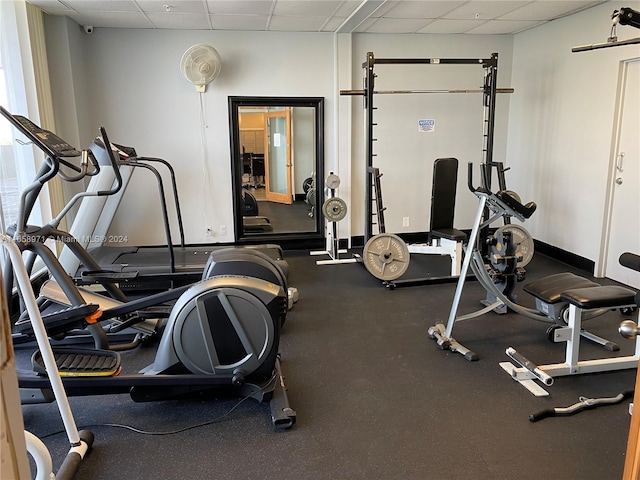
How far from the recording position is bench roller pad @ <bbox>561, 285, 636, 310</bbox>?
2652 millimetres

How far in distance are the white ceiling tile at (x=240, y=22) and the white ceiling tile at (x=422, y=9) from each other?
1.35 meters

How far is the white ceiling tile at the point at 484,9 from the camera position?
4.52 m

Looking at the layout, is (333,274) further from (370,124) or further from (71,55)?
(71,55)

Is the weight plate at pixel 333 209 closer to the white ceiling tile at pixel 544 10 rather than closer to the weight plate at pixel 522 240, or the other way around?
the weight plate at pixel 522 240

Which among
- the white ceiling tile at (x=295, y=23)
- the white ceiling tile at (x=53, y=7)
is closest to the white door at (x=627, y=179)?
the white ceiling tile at (x=295, y=23)

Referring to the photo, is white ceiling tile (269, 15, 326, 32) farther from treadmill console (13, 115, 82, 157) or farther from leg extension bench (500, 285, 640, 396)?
leg extension bench (500, 285, 640, 396)

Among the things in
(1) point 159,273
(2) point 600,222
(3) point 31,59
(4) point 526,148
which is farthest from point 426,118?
(3) point 31,59

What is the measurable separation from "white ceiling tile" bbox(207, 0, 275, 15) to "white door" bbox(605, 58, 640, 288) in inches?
134

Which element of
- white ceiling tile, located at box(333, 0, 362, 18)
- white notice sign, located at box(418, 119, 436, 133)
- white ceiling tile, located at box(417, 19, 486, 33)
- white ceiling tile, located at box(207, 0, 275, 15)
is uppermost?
white ceiling tile, located at box(417, 19, 486, 33)

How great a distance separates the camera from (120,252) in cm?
493

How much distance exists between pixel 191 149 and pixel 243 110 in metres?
1.69

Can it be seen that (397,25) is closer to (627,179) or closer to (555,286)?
(627,179)

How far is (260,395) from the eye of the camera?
251 cm

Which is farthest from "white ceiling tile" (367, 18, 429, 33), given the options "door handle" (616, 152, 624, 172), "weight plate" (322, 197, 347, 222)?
"door handle" (616, 152, 624, 172)
